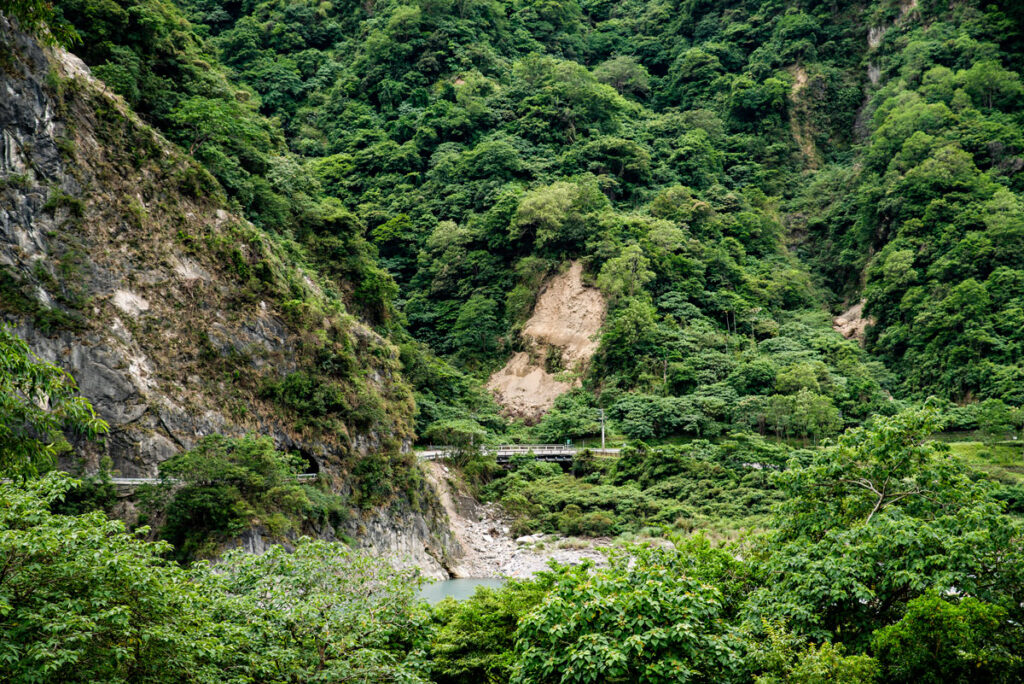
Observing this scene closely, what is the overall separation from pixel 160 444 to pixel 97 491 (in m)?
3.20

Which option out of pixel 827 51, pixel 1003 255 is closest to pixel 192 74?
pixel 1003 255

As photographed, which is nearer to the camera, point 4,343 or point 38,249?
point 4,343

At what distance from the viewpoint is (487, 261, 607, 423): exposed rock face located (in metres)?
56.8

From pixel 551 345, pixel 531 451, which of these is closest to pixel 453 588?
pixel 531 451

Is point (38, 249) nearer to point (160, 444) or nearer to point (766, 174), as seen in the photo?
point (160, 444)

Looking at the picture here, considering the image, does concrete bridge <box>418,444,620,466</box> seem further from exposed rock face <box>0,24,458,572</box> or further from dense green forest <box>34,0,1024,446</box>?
exposed rock face <box>0,24,458,572</box>

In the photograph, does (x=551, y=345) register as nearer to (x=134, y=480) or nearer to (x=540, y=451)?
(x=540, y=451)

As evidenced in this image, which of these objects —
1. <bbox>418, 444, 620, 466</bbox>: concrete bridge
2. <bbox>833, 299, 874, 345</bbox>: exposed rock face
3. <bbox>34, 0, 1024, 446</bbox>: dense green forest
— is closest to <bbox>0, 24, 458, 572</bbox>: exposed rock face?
<bbox>34, 0, 1024, 446</bbox>: dense green forest

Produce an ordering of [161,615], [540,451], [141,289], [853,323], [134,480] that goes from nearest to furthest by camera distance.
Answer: [161,615], [134,480], [141,289], [540,451], [853,323]

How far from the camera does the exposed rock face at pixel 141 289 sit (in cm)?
2733

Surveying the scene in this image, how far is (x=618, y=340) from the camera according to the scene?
55.0 meters

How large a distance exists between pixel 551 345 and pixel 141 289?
32.9 meters

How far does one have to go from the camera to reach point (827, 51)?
8500 cm

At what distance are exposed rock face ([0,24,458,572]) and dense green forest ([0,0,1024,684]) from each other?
1317 millimetres
